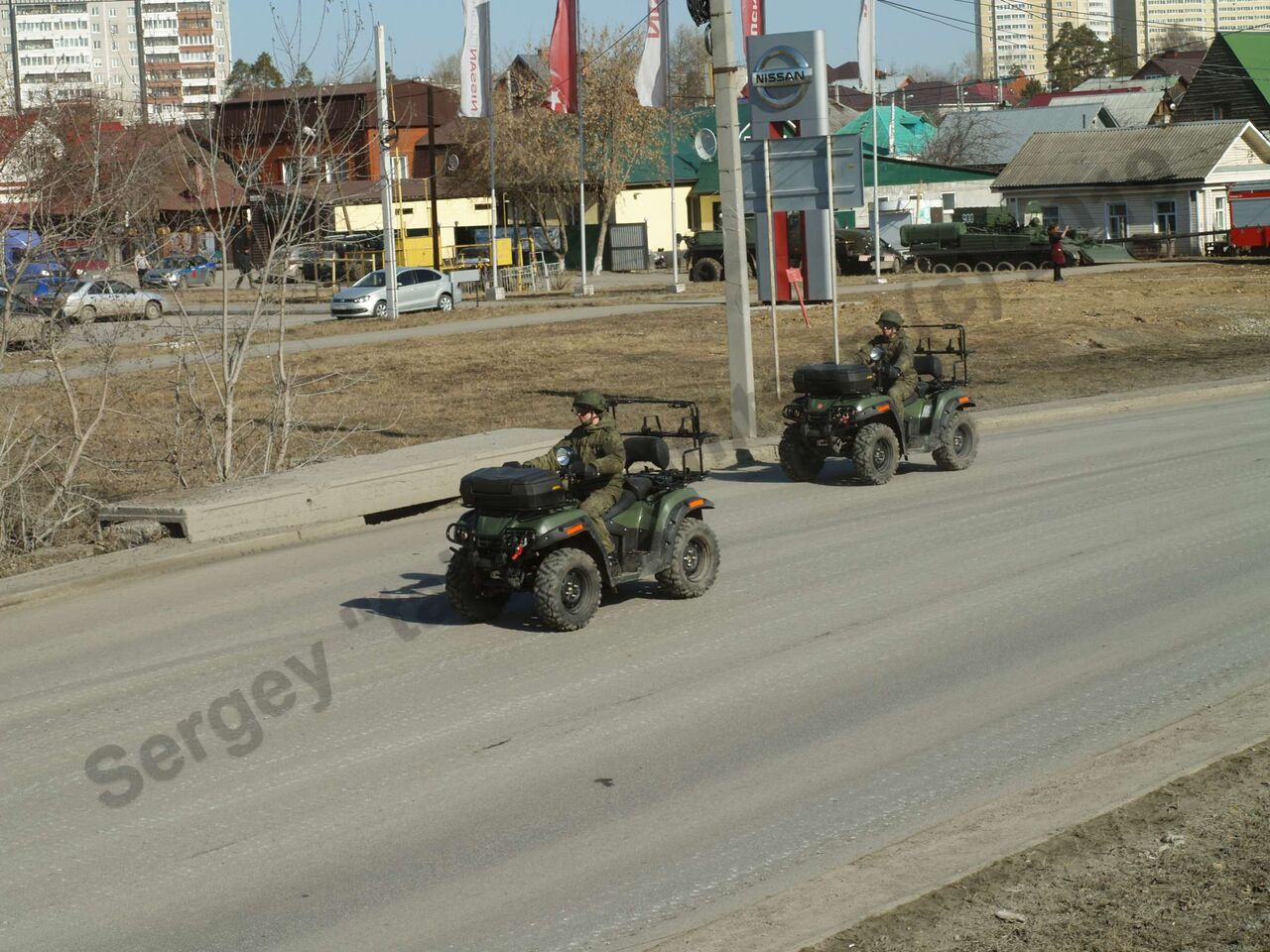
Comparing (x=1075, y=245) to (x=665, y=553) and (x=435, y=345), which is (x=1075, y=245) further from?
(x=665, y=553)

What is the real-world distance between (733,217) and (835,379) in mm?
3509

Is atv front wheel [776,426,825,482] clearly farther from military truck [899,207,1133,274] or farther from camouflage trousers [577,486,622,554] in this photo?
military truck [899,207,1133,274]

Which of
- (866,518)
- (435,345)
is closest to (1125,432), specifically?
(866,518)

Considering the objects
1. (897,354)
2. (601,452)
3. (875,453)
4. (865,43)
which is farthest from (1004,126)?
(601,452)

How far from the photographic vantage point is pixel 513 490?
9695 mm

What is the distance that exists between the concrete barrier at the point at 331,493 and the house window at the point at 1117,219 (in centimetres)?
5120

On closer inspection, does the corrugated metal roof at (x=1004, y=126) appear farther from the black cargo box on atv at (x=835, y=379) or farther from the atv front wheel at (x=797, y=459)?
the black cargo box on atv at (x=835, y=379)

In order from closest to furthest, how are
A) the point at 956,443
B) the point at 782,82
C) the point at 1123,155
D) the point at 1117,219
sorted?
the point at 956,443 < the point at 782,82 < the point at 1123,155 < the point at 1117,219

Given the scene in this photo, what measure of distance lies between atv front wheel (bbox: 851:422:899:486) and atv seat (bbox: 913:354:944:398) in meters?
0.89

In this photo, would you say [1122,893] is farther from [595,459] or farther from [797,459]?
[797,459]

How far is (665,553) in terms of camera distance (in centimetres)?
1042

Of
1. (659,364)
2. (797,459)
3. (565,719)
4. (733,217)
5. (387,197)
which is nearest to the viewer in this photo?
(565,719)

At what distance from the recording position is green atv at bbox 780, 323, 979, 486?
14.9 meters

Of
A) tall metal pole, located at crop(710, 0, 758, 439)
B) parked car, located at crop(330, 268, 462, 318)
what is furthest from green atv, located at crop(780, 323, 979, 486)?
parked car, located at crop(330, 268, 462, 318)
